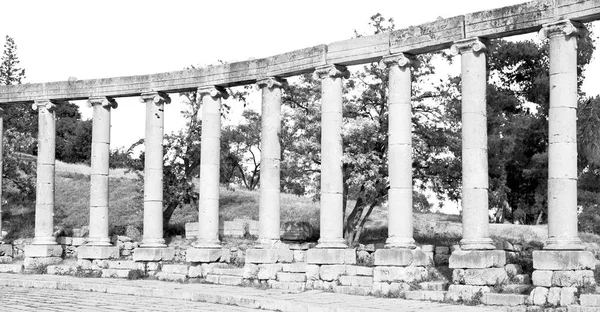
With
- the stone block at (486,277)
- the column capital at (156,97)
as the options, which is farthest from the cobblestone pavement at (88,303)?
the column capital at (156,97)

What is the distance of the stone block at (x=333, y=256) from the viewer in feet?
96.6

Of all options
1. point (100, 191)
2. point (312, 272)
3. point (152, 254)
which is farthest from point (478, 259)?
point (100, 191)

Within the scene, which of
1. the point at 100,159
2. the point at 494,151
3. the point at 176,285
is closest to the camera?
the point at 176,285

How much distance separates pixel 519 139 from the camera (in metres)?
57.8

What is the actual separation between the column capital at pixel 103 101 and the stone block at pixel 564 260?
72.7 feet

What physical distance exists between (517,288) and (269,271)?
10.4m

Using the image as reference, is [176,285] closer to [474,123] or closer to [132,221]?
[474,123]

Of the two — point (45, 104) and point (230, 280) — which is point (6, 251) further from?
point (230, 280)

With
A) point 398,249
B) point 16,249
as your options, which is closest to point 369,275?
point 398,249

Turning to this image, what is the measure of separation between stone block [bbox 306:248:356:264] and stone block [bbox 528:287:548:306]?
8082 millimetres

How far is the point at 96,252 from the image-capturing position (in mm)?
36781

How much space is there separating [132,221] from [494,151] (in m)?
25.0

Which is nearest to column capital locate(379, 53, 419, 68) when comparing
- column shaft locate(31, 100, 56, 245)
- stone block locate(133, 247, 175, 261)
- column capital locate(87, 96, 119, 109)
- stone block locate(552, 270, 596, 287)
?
stone block locate(552, 270, 596, 287)

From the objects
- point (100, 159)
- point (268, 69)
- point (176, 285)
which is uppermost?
point (268, 69)
